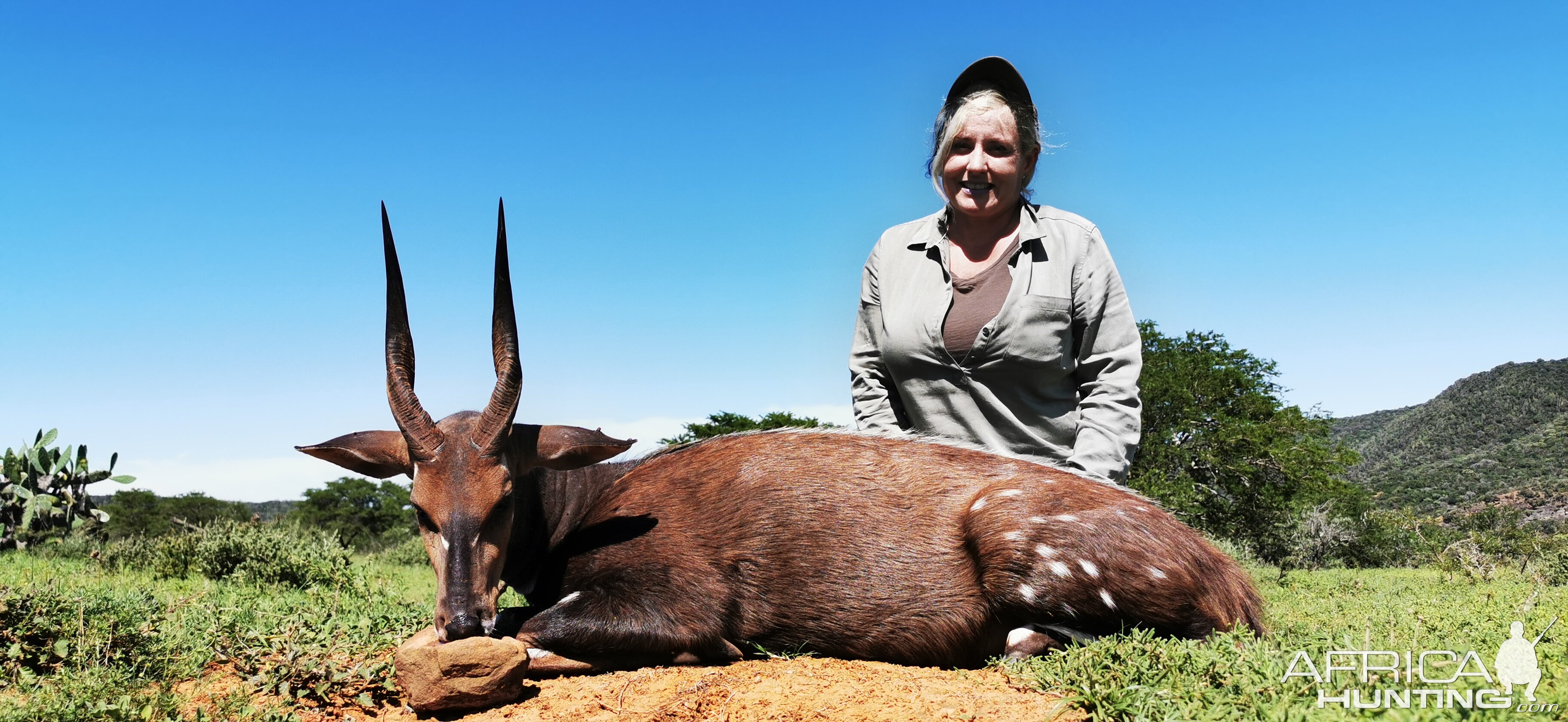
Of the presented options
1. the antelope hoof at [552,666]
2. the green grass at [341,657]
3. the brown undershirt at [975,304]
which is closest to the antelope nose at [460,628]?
the antelope hoof at [552,666]

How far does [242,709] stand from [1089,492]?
12.2ft

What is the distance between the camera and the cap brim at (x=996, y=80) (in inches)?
225

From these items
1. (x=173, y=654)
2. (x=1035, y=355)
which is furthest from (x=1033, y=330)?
(x=173, y=654)

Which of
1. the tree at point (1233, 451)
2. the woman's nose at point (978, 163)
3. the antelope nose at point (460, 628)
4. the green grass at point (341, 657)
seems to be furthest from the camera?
the tree at point (1233, 451)

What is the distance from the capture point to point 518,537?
482 cm

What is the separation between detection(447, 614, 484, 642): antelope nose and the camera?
13.6 ft

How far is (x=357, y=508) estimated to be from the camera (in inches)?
1057

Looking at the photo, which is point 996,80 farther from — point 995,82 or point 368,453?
point 368,453

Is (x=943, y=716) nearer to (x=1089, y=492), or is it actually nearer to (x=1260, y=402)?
(x=1089, y=492)

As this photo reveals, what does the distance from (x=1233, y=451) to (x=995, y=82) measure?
750 inches

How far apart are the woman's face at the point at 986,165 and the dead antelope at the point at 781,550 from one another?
1.53 meters

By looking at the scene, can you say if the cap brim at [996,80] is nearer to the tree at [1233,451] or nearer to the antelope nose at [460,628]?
the antelope nose at [460,628]

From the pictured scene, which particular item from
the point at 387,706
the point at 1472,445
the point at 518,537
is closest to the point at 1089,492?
the point at 518,537

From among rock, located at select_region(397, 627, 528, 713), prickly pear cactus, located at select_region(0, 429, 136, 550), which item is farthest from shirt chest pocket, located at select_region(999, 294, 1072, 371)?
prickly pear cactus, located at select_region(0, 429, 136, 550)
